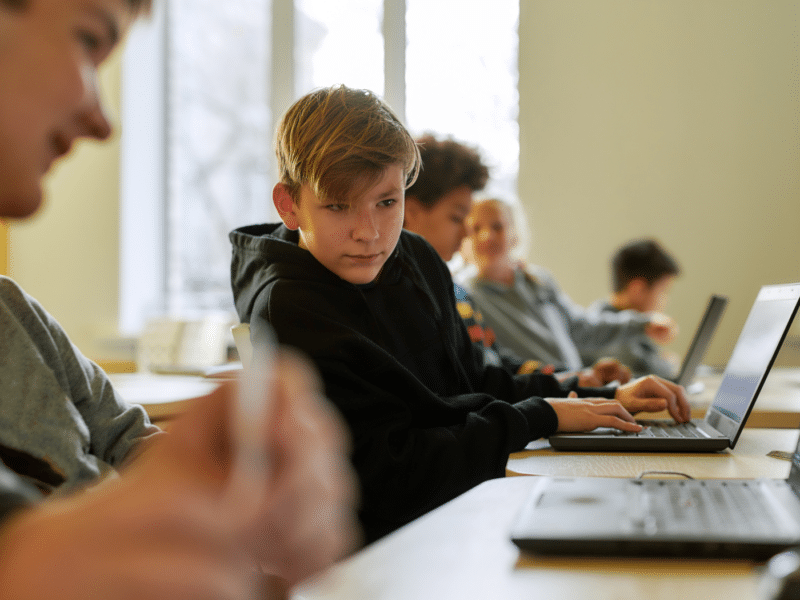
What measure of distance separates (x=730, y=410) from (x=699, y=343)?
2.99ft

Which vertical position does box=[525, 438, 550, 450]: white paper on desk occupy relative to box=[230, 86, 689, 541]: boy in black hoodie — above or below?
below

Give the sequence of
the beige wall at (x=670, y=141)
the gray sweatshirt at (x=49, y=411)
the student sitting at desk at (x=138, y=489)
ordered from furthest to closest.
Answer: the beige wall at (x=670, y=141) < the gray sweatshirt at (x=49, y=411) < the student sitting at desk at (x=138, y=489)

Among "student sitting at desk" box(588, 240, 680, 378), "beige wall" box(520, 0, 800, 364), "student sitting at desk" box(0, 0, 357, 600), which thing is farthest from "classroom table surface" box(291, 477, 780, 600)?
"beige wall" box(520, 0, 800, 364)

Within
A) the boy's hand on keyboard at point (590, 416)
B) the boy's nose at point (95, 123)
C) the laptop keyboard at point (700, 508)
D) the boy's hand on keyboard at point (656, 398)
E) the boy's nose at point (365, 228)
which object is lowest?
the boy's hand on keyboard at point (656, 398)

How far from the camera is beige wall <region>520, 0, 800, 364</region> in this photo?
3.61 metres

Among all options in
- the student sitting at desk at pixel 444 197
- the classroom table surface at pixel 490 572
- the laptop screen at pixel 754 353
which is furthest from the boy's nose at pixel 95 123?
the student sitting at desk at pixel 444 197

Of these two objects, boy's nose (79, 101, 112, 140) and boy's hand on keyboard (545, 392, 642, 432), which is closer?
boy's nose (79, 101, 112, 140)

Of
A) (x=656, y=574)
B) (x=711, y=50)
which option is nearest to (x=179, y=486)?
(x=656, y=574)

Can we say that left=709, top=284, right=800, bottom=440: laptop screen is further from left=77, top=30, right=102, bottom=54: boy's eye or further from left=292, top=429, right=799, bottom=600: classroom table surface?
left=77, top=30, right=102, bottom=54: boy's eye

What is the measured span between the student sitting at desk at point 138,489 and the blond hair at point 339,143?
2.31 ft

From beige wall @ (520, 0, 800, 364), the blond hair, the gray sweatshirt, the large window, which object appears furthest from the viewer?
the large window

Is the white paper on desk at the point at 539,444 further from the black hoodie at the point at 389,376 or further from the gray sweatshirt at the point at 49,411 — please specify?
the gray sweatshirt at the point at 49,411

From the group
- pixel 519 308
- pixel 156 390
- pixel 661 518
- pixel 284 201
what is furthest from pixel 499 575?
pixel 519 308

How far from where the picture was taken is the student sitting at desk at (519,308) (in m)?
2.74
